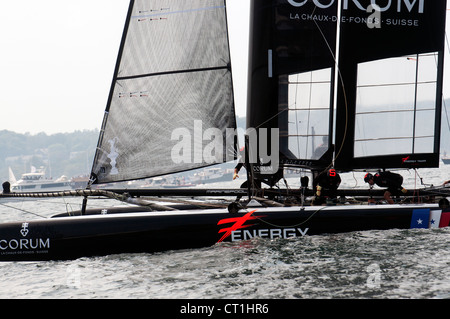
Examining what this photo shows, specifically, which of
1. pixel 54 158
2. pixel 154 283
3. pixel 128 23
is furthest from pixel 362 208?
pixel 54 158

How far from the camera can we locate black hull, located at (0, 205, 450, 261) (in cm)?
631

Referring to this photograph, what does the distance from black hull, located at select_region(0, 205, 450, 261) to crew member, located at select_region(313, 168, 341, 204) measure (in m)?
0.46

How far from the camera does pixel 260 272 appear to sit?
18.8 ft

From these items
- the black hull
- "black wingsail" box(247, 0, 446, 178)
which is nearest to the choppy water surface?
the black hull

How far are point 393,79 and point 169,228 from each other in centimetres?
424

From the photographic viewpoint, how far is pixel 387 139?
313 inches

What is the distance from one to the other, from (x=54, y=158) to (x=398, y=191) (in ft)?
470

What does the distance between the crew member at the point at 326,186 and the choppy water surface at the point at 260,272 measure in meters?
0.62

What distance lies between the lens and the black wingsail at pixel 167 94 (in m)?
7.45

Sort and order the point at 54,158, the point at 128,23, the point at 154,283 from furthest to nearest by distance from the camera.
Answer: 1. the point at 54,158
2. the point at 128,23
3. the point at 154,283

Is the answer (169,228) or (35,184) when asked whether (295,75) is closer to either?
(169,228)

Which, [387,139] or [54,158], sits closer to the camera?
[387,139]
